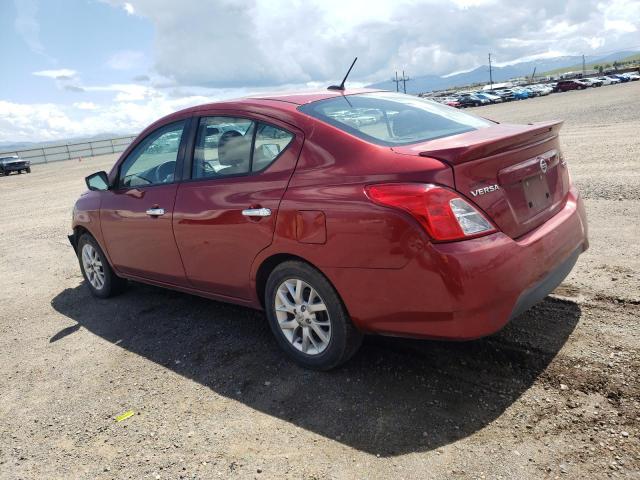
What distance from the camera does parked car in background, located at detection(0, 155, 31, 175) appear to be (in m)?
32.5

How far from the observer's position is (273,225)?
11.1ft

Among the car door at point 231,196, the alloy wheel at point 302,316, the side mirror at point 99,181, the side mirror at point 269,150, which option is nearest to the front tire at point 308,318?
the alloy wheel at point 302,316

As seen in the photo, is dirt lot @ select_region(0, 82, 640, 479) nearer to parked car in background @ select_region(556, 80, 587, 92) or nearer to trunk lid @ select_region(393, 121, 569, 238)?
trunk lid @ select_region(393, 121, 569, 238)

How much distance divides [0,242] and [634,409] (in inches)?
395

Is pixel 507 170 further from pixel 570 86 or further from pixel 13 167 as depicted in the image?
pixel 570 86

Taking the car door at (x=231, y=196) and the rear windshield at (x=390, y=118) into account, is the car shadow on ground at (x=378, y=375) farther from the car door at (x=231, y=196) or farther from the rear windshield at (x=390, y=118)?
the rear windshield at (x=390, y=118)

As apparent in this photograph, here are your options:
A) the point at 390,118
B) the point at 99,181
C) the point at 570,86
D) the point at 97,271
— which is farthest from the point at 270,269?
the point at 570,86

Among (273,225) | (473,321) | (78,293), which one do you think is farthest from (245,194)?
(78,293)

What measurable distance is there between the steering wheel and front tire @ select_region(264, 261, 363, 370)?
4.64 feet

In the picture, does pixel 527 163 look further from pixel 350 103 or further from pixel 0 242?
pixel 0 242

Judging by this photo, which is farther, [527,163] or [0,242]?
[0,242]

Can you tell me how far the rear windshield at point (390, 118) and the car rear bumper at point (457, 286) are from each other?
31.7 inches

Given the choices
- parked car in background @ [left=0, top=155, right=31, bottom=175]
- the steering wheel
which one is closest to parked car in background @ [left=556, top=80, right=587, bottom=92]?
parked car in background @ [left=0, top=155, right=31, bottom=175]

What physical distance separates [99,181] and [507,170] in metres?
3.88
